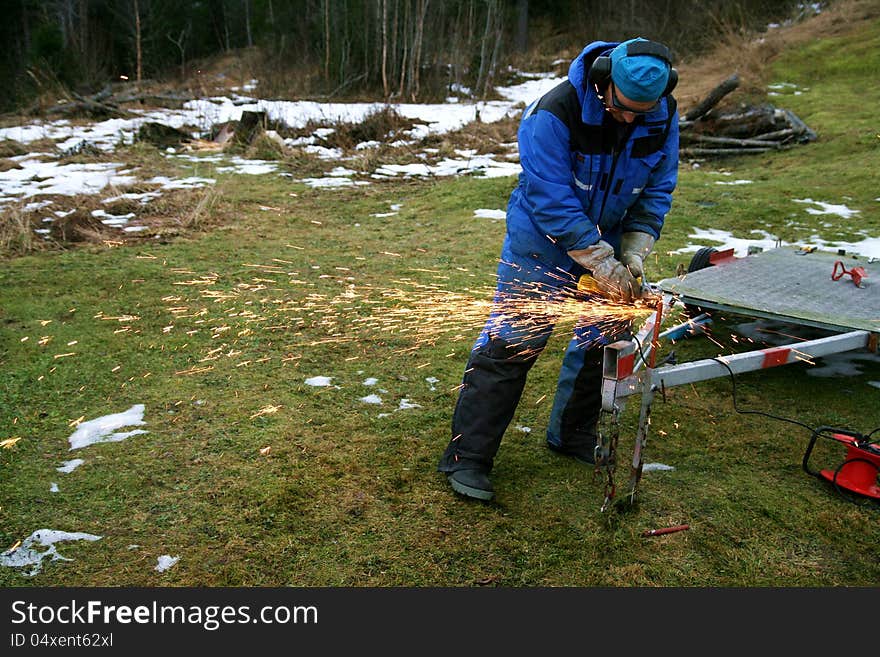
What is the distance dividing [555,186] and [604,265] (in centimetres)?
40

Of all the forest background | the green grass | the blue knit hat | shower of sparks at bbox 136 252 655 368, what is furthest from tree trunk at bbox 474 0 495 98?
the blue knit hat

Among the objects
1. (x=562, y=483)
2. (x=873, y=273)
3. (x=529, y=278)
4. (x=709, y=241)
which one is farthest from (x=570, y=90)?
(x=709, y=241)

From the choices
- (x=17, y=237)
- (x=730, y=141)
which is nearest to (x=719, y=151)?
(x=730, y=141)

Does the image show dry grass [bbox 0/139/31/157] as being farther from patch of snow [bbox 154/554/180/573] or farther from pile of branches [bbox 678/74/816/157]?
patch of snow [bbox 154/554/180/573]

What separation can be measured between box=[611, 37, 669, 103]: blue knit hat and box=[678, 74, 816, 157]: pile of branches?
9.63 metres

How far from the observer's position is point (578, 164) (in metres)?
3.12

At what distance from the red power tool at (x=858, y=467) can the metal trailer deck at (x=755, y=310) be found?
41 cm

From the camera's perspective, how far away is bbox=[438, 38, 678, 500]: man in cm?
302

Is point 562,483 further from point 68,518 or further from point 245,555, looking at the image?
point 68,518

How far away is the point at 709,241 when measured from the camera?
24.2 feet

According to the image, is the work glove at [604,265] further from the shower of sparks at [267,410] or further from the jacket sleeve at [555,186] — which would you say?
the shower of sparks at [267,410]

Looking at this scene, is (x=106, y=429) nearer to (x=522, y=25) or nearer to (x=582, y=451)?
(x=582, y=451)

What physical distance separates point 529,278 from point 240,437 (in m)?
1.68

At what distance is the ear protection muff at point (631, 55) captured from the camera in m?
2.86
